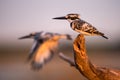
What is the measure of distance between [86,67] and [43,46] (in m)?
3.84

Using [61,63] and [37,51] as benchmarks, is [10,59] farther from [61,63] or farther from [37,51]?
[37,51]

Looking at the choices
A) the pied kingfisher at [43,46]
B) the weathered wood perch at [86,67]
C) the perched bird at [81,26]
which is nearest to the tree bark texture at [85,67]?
the weathered wood perch at [86,67]

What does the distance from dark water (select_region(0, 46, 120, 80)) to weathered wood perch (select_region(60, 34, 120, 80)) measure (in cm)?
390

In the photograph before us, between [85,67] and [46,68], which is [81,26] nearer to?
[85,67]

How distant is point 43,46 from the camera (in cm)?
594

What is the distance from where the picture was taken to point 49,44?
6020 millimetres

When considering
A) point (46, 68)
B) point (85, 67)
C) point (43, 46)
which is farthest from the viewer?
point (46, 68)

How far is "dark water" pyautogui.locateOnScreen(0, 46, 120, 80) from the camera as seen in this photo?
8.49 m

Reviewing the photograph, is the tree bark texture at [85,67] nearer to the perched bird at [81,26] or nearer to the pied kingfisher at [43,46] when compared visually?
the perched bird at [81,26]

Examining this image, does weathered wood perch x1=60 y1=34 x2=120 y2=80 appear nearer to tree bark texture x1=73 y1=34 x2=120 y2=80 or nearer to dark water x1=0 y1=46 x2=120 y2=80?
tree bark texture x1=73 y1=34 x2=120 y2=80

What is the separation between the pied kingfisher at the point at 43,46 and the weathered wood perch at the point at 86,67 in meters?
3.33

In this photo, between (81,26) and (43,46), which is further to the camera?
(43,46)

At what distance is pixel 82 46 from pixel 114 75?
20 centimetres

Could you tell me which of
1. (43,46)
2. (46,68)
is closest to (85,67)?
(43,46)
